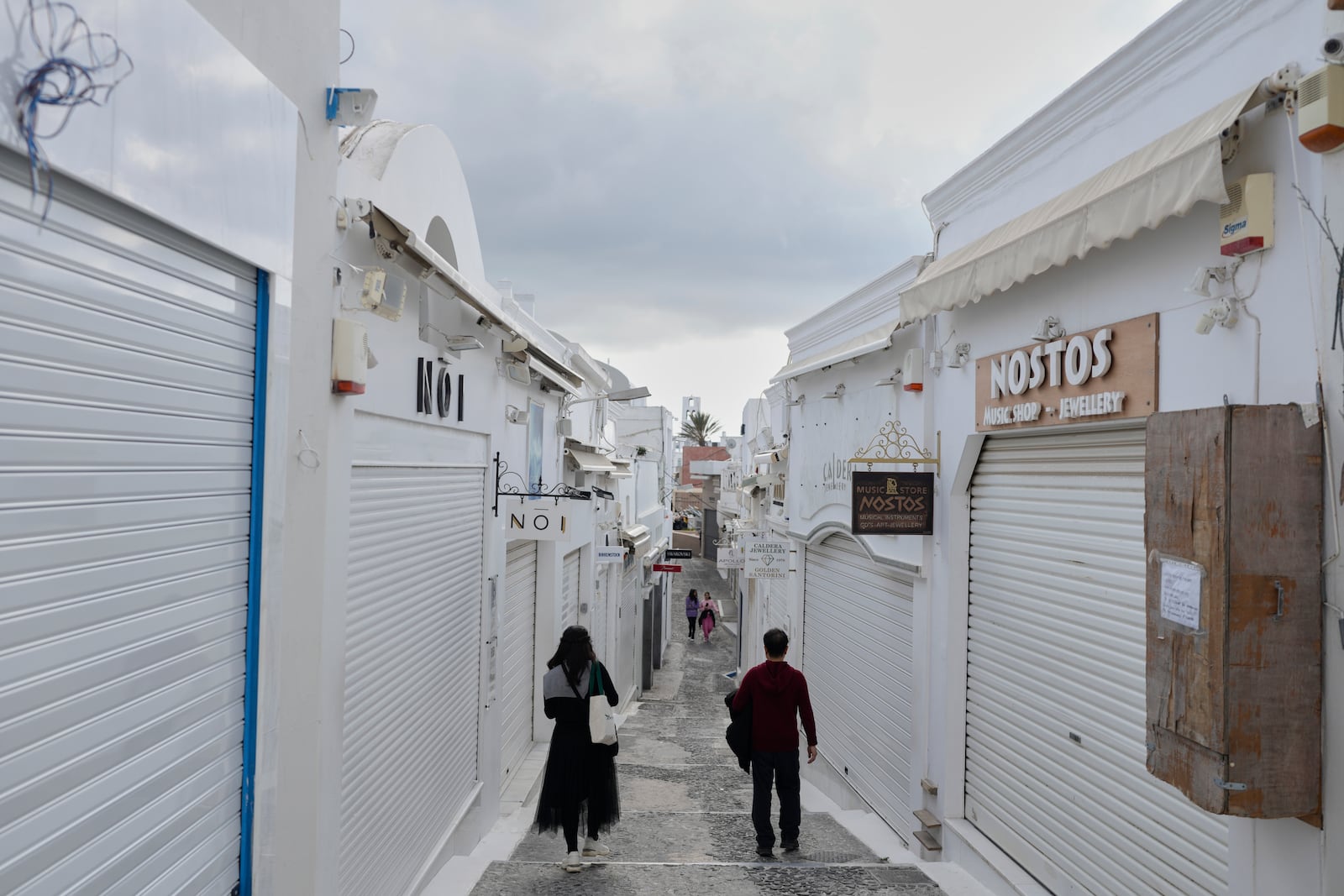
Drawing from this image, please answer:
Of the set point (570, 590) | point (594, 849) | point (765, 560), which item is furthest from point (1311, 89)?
point (570, 590)

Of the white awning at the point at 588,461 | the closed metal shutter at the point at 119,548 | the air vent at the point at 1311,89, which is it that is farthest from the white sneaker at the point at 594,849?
the white awning at the point at 588,461

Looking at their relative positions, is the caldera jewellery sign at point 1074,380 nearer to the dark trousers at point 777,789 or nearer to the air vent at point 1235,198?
the air vent at point 1235,198

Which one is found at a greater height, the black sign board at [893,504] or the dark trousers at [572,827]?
the black sign board at [893,504]

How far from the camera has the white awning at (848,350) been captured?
911 centimetres

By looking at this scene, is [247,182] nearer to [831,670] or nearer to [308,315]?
[308,315]

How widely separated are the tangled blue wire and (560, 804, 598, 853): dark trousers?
552 cm

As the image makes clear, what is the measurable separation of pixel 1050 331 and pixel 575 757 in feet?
14.7

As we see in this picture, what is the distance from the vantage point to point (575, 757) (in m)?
6.93

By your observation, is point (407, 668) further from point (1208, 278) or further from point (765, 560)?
point (765, 560)

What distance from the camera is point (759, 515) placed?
2108cm

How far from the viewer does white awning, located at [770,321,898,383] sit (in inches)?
359

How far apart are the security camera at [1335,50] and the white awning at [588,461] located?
473 inches

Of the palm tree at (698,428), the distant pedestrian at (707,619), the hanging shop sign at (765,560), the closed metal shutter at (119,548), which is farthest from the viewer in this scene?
the palm tree at (698,428)

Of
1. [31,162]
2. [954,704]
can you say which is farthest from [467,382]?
[31,162]
